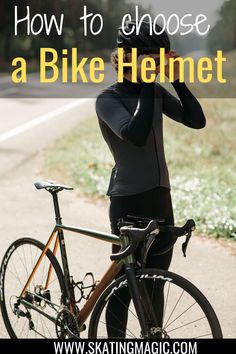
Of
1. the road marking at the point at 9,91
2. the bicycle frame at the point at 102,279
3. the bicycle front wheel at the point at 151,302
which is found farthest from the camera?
the road marking at the point at 9,91

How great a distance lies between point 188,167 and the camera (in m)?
10.4

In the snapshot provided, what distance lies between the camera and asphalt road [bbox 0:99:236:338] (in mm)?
5613

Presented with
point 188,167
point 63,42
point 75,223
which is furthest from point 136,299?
point 63,42

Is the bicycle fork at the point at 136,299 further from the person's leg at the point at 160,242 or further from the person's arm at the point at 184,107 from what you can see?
the person's arm at the point at 184,107

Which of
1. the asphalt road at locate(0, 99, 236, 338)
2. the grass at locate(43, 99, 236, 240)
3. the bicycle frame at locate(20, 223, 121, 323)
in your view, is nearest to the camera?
the bicycle frame at locate(20, 223, 121, 323)

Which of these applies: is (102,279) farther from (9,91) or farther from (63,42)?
(63,42)

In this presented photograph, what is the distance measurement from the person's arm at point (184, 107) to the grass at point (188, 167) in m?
3.26

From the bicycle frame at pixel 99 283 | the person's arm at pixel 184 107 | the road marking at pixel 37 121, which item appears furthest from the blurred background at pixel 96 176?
the person's arm at pixel 184 107

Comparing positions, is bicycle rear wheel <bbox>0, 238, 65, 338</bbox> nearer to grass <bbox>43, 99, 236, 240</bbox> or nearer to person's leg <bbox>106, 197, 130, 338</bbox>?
person's leg <bbox>106, 197, 130, 338</bbox>

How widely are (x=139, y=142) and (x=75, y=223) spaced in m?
4.24

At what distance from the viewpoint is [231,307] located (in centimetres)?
513

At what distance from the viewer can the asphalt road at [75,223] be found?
5.61 metres

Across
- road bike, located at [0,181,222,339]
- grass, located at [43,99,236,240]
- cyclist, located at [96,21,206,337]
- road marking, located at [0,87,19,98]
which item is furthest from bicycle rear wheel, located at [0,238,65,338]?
road marking, located at [0,87,19,98]

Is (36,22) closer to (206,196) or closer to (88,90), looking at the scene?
(88,90)
